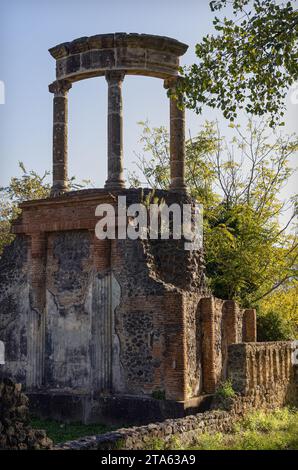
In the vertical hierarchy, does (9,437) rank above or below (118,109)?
below

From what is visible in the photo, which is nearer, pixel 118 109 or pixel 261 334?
pixel 118 109

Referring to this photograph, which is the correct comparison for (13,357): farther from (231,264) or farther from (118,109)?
(231,264)

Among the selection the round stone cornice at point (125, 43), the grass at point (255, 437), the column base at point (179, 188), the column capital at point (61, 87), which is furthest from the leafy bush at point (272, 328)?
the column capital at point (61, 87)

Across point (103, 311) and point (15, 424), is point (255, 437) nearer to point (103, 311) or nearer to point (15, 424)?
point (103, 311)

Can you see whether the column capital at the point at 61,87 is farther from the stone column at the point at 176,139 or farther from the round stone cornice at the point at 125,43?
the stone column at the point at 176,139

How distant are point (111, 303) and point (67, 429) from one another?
8.77 ft

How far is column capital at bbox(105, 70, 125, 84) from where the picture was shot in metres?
15.9

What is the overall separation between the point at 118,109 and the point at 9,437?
9420 mm

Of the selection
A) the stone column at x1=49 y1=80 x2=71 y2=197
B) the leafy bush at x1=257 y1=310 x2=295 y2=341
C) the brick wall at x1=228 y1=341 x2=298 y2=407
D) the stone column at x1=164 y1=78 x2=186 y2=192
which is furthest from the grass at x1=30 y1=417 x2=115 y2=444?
the leafy bush at x1=257 y1=310 x2=295 y2=341

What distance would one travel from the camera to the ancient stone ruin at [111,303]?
44.7ft

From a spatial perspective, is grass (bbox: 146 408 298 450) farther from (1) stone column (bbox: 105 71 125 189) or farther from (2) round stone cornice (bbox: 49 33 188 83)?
(2) round stone cornice (bbox: 49 33 188 83)

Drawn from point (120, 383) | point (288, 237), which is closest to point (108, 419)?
point (120, 383)
